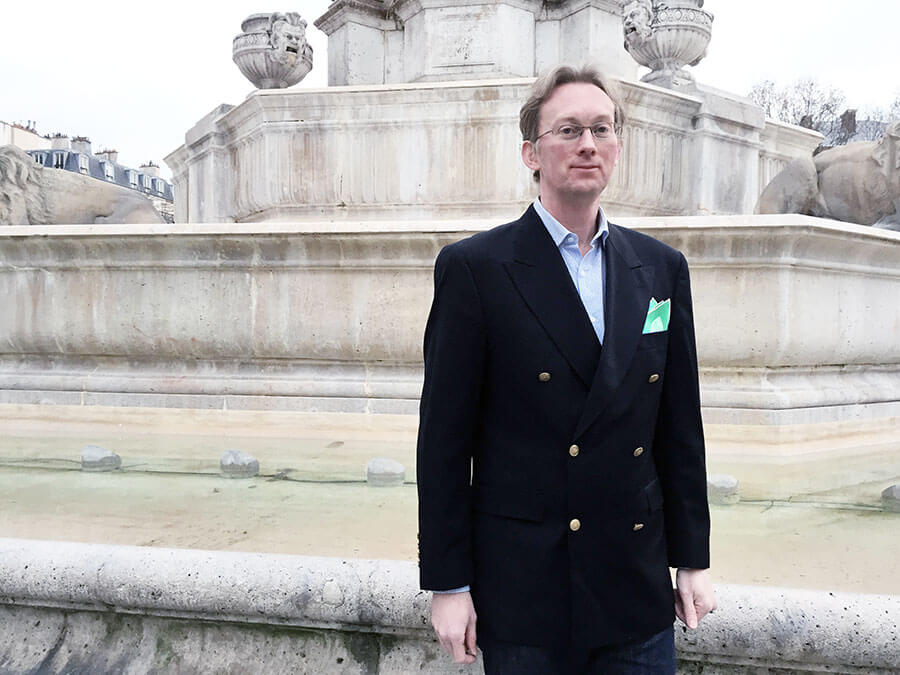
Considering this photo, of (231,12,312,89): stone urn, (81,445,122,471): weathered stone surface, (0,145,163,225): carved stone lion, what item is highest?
(231,12,312,89): stone urn

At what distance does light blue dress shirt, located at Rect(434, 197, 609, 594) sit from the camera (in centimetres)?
128

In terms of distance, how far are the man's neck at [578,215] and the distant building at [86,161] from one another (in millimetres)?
38976

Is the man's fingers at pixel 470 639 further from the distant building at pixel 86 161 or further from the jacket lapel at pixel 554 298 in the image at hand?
the distant building at pixel 86 161

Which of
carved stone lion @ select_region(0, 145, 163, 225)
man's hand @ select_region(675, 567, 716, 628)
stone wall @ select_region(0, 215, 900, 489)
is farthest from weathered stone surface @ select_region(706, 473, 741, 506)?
carved stone lion @ select_region(0, 145, 163, 225)

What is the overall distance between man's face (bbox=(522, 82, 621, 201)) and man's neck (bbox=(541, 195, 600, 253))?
0.5 inches

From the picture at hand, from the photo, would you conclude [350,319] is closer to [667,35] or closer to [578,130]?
[578,130]

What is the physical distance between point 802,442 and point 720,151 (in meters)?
3.73

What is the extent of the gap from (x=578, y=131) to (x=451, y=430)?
0.51 m

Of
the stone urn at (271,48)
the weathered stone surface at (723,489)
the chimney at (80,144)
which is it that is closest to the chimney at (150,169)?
the chimney at (80,144)

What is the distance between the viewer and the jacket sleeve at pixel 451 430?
47.2 inches

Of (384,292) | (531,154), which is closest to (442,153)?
(384,292)

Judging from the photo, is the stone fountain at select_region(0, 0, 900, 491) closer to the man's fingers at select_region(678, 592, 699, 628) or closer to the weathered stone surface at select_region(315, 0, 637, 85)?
the weathered stone surface at select_region(315, 0, 637, 85)

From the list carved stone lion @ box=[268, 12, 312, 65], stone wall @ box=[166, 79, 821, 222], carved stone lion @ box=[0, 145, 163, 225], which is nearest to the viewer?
stone wall @ box=[166, 79, 821, 222]

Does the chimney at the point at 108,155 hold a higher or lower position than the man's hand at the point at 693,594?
higher
